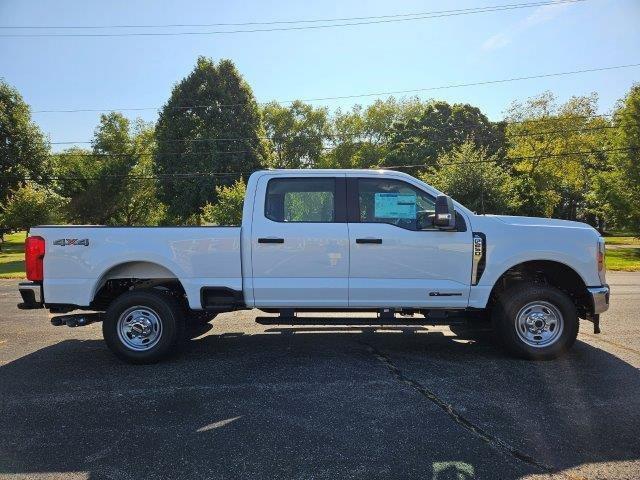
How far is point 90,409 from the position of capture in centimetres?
428

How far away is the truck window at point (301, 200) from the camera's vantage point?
5559 mm

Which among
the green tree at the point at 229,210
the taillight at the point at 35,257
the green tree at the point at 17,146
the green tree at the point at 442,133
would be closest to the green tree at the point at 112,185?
the green tree at the point at 17,146

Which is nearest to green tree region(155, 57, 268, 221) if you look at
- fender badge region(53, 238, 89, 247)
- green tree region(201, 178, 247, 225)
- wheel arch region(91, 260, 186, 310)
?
green tree region(201, 178, 247, 225)

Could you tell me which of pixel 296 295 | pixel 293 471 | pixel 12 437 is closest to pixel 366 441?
pixel 293 471

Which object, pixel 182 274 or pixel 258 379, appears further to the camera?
pixel 182 274

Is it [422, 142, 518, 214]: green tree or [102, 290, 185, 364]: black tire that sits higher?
[422, 142, 518, 214]: green tree

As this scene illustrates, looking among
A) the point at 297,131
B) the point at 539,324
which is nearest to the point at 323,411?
the point at 539,324

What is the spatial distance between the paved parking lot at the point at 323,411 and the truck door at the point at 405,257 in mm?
774

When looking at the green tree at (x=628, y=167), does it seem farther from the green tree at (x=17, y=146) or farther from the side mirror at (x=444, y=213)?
the green tree at (x=17, y=146)

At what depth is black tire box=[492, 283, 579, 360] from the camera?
5.44 metres

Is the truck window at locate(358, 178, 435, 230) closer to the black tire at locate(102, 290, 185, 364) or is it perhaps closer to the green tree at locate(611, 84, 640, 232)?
the black tire at locate(102, 290, 185, 364)

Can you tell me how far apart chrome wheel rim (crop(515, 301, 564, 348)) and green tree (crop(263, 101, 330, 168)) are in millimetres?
57978

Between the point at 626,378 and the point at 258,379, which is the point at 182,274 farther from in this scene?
the point at 626,378

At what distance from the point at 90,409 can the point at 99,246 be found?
1.92 metres
